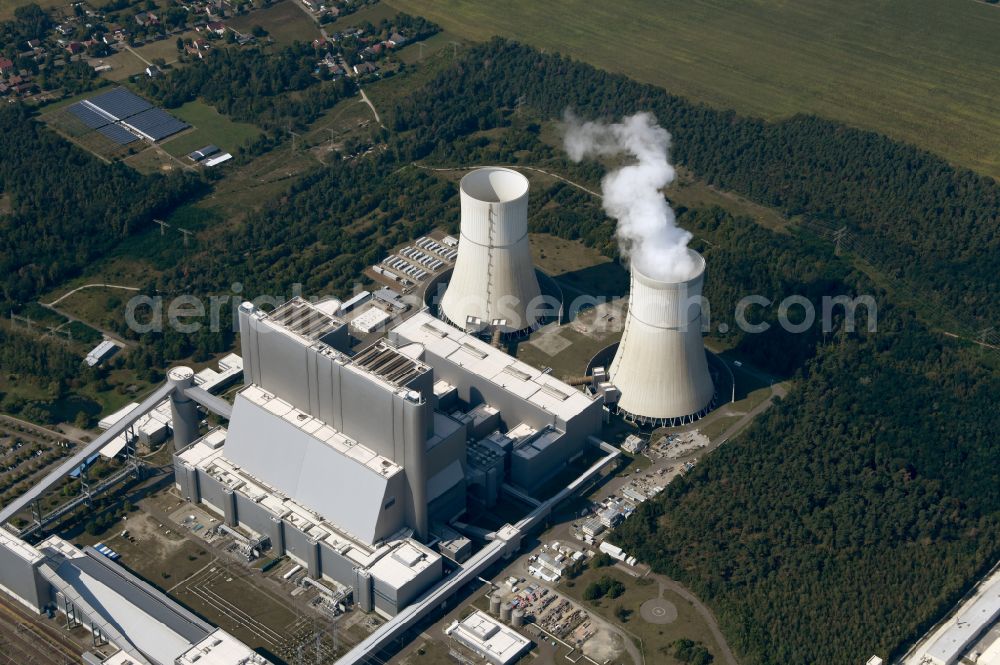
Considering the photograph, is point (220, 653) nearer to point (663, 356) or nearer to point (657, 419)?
point (657, 419)

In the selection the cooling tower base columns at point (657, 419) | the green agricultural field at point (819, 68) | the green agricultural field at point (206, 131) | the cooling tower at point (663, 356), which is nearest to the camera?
the cooling tower at point (663, 356)

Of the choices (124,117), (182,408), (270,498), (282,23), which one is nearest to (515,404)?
(270,498)

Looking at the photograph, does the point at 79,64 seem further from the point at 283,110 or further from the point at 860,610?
the point at 860,610

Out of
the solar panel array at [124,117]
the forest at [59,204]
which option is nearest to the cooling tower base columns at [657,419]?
the forest at [59,204]

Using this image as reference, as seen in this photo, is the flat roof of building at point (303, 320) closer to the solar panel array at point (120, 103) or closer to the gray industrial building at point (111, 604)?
the gray industrial building at point (111, 604)

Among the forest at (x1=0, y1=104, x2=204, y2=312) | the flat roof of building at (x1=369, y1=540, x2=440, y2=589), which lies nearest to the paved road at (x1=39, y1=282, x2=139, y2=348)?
the forest at (x1=0, y1=104, x2=204, y2=312)

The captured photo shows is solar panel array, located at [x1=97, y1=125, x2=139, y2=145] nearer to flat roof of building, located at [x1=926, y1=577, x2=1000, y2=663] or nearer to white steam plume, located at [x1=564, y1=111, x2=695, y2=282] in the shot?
white steam plume, located at [x1=564, y1=111, x2=695, y2=282]

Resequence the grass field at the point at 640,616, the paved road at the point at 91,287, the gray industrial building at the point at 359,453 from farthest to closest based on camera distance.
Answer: the paved road at the point at 91,287, the gray industrial building at the point at 359,453, the grass field at the point at 640,616
